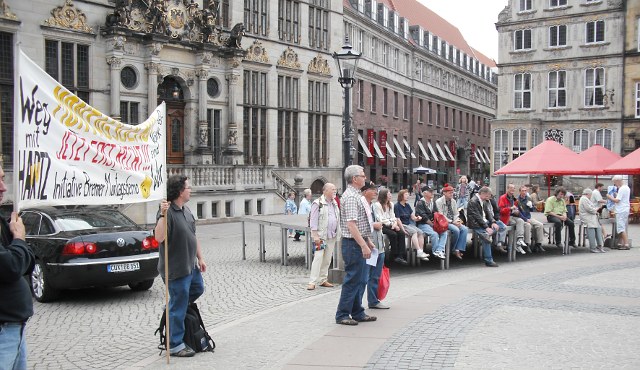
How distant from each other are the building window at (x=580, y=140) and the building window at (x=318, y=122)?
1681 cm

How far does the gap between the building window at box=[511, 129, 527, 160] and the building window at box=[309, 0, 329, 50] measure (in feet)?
51.0

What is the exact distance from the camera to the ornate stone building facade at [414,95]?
53.3 meters

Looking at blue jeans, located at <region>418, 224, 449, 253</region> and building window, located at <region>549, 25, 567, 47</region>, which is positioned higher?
building window, located at <region>549, 25, 567, 47</region>

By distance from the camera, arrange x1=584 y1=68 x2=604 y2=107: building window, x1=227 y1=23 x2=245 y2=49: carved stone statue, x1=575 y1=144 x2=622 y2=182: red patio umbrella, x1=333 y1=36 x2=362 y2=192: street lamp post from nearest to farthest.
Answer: x1=333 y1=36 x2=362 y2=192: street lamp post → x1=575 y1=144 x2=622 y2=182: red patio umbrella → x1=227 y1=23 x2=245 y2=49: carved stone statue → x1=584 y1=68 x2=604 y2=107: building window

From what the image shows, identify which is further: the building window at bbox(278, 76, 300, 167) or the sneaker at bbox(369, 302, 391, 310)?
the building window at bbox(278, 76, 300, 167)

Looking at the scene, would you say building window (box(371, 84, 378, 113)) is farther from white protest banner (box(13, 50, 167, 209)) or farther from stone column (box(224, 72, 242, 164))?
white protest banner (box(13, 50, 167, 209))

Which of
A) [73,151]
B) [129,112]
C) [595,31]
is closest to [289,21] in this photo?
[129,112]

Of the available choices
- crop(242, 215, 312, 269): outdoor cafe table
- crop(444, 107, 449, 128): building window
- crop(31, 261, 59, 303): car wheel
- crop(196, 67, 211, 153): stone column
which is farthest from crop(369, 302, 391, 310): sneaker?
crop(444, 107, 449, 128): building window

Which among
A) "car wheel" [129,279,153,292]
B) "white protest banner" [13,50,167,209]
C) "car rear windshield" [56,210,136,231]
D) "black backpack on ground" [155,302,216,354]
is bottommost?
"car wheel" [129,279,153,292]

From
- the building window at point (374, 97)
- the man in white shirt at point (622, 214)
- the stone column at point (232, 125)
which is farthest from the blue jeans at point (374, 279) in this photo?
the building window at point (374, 97)

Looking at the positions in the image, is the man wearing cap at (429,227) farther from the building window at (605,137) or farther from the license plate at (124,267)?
the building window at (605,137)

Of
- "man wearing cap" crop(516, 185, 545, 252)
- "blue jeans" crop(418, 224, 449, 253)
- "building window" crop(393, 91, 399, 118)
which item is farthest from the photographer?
"building window" crop(393, 91, 399, 118)

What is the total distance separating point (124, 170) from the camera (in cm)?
731

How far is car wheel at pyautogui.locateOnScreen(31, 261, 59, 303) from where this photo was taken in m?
10.9
